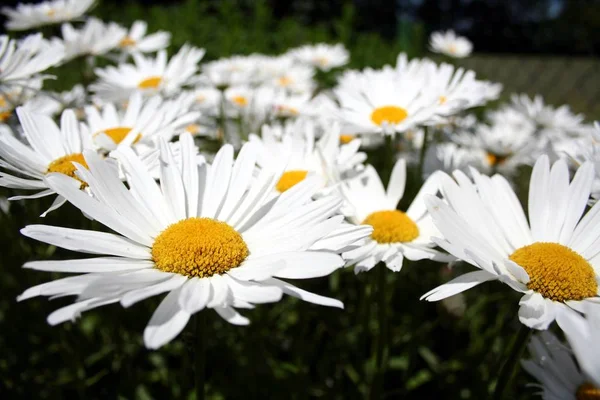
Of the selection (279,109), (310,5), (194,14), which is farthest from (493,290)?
(310,5)

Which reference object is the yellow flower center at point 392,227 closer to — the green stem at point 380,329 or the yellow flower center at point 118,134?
the green stem at point 380,329

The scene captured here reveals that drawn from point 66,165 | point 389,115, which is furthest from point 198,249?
point 389,115

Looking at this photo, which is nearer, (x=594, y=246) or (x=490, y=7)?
(x=594, y=246)

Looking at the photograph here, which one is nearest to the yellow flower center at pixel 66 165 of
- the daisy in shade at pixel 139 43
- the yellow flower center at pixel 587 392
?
the yellow flower center at pixel 587 392

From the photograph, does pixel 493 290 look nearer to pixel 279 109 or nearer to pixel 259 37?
pixel 279 109

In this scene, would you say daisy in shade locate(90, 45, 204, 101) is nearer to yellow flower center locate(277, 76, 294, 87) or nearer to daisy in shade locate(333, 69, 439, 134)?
daisy in shade locate(333, 69, 439, 134)

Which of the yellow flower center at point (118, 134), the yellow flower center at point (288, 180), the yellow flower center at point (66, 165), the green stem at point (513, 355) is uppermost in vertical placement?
the yellow flower center at point (118, 134)
